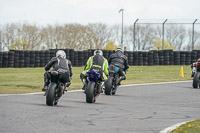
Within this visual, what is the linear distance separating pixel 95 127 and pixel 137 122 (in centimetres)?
117

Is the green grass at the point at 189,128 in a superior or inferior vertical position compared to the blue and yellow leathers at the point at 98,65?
inferior

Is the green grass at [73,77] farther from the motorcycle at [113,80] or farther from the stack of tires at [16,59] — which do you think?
the motorcycle at [113,80]

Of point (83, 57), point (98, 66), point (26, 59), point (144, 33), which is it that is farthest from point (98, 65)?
point (144, 33)

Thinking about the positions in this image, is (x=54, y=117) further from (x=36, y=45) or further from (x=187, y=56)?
(x=36, y=45)

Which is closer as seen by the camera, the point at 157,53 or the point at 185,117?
the point at 185,117

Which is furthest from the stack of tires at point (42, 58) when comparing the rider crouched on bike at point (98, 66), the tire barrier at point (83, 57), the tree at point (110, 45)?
the tree at point (110, 45)

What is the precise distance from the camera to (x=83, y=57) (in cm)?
3541

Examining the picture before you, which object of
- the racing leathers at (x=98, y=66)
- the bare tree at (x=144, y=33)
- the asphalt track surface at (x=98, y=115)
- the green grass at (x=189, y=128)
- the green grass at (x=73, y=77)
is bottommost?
the green grass at (x=73, y=77)

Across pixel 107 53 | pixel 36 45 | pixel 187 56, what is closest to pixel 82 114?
pixel 107 53

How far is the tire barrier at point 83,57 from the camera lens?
32.6 m

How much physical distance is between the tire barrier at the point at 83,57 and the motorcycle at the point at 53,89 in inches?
788

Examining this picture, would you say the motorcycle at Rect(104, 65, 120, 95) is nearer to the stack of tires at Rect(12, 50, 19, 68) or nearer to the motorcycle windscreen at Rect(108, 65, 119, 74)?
the motorcycle windscreen at Rect(108, 65, 119, 74)

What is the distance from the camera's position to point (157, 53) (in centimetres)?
3659

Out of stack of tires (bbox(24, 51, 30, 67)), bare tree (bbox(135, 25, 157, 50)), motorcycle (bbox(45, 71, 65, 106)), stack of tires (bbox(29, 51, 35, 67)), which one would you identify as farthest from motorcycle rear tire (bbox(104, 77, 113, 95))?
bare tree (bbox(135, 25, 157, 50))
